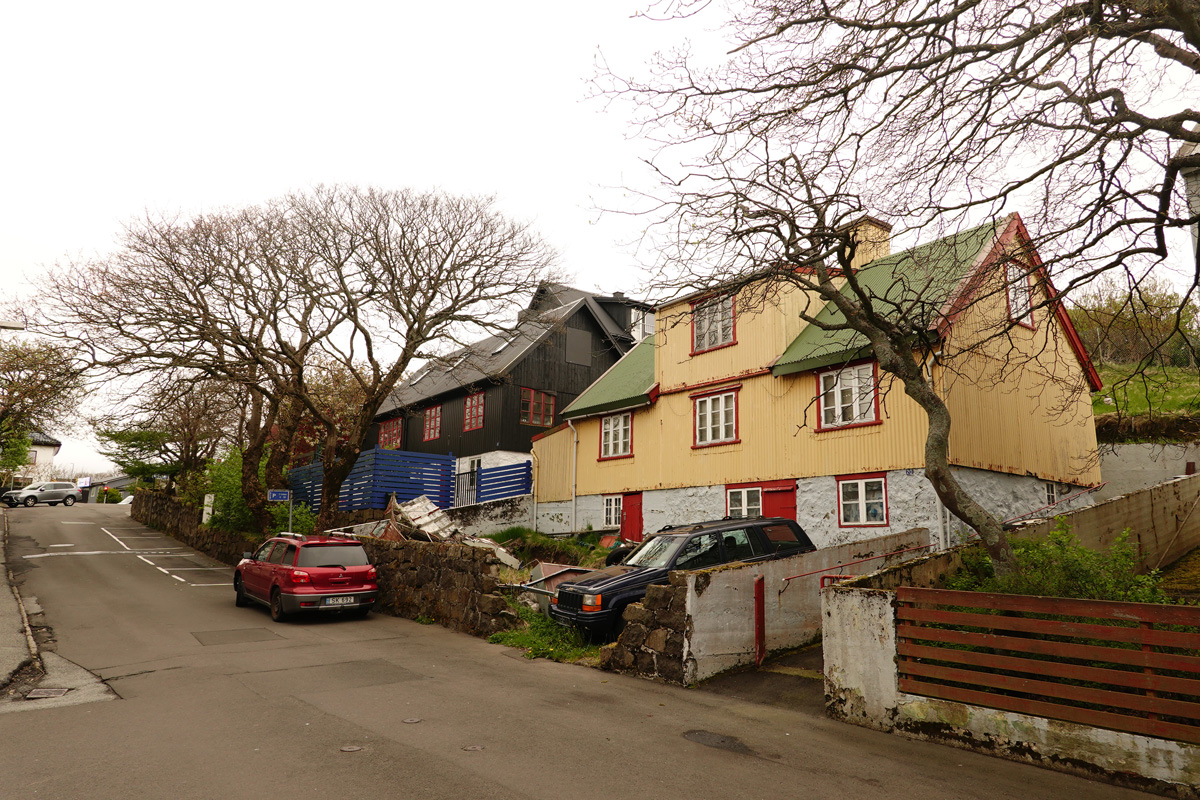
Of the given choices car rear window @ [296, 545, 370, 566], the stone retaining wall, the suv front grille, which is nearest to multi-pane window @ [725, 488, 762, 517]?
the stone retaining wall

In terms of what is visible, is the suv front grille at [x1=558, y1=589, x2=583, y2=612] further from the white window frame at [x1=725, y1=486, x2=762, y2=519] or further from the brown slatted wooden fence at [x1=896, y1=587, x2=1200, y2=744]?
the white window frame at [x1=725, y1=486, x2=762, y2=519]

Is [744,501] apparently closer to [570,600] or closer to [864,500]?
[864,500]

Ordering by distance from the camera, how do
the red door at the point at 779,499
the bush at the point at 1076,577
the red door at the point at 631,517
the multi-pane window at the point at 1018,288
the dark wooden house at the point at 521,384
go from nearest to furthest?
the bush at the point at 1076,577 < the multi-pane window at the point at 1018,288 < the red door at the point at 779,499 < the red door at the point at 631,517 < the dark wooden house at the point at 521,384

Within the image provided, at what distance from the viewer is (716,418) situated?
1864 centimetres

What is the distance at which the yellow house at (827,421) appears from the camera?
14.1m

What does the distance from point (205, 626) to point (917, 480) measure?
14.1 meters

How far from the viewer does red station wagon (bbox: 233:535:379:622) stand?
13453 mm

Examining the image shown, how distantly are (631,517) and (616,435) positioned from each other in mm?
2728

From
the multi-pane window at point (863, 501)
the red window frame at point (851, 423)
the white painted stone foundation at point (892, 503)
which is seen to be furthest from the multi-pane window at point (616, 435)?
the multi-pane window at point (863, 501)

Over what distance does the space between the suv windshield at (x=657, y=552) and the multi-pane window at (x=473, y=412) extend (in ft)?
59.1

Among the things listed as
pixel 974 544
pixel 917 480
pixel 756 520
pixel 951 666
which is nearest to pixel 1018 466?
pixel 917 480

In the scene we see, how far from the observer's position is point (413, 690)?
8.20 meters

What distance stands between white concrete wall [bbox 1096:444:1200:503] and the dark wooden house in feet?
52.5

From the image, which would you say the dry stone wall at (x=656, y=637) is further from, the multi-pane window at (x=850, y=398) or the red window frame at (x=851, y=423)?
the multi-pane window at (x=850, y=398)
